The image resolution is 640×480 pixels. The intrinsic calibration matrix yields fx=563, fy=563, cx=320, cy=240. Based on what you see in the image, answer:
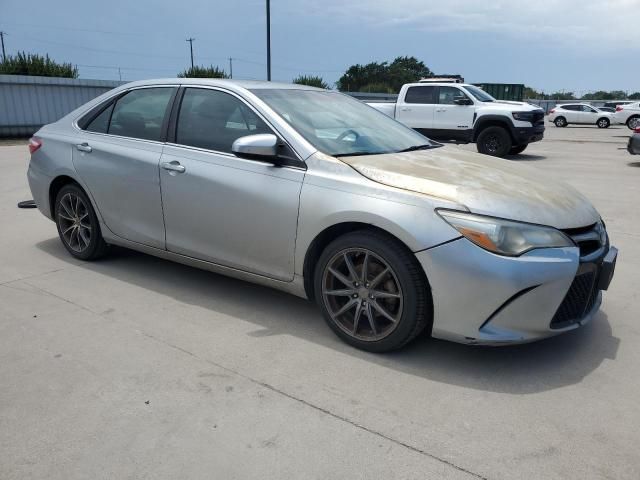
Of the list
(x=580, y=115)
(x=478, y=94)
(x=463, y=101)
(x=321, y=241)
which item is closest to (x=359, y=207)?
(x=321, y=241)

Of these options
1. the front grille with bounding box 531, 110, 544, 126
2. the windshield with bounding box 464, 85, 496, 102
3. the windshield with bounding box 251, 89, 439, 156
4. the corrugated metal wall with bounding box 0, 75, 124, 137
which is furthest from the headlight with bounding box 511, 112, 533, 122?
the corrugated metal wall with bounding box 0, 75, 124, 137

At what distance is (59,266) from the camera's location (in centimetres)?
489

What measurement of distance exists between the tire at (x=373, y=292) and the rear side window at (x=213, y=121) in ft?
3.33

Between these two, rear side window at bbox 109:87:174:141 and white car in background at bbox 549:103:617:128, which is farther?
white car in background at bbox 549:103:617:128

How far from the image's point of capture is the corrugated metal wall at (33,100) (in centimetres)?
1812

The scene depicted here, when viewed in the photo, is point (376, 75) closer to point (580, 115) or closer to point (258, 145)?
point (580, 115)

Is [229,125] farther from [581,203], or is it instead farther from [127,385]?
[581,203]

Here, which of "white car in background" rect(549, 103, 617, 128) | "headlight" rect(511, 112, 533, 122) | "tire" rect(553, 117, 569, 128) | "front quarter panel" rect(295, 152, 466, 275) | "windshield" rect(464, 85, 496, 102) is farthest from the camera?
"tire" rect(553, 117, 569, 128)

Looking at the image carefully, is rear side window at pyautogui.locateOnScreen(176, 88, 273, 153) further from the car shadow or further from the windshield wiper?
the car shadow

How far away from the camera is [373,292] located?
3.21m

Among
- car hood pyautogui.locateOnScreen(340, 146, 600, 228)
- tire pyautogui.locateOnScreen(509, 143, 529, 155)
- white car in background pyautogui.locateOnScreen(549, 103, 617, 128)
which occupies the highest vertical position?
car hood pyautogui.locateOnScreen(340, 146, 600, 228)

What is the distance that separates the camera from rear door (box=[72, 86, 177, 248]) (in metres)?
4.20

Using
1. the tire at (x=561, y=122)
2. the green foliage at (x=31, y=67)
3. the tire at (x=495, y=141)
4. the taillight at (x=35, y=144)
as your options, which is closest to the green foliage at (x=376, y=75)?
the tire at (x=561, y=122)

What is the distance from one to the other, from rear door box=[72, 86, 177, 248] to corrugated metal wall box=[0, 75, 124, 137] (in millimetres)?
15928
